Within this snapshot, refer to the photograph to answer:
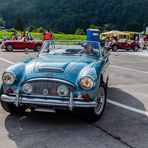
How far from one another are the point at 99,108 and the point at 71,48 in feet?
6.62

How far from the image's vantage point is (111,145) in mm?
4504

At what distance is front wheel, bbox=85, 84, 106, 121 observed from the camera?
17.9 ft

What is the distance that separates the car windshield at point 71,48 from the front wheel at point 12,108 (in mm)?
1702

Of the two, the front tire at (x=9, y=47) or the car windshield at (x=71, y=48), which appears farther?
the front tire at (x=9, y=47)

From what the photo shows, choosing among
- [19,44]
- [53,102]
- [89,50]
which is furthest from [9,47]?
[53,102]

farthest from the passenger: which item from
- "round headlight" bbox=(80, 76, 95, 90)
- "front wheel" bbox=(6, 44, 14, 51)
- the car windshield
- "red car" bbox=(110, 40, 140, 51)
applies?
"red car" bbox=(110, 40, 140, 51)

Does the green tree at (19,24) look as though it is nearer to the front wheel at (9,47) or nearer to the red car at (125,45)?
the red car at (125,45)

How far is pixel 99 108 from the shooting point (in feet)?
19.2

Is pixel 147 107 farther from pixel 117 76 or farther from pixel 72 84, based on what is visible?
pixel 117 76

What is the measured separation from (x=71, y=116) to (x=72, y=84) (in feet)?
2.78

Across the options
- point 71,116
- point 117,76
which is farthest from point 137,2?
point 71,116

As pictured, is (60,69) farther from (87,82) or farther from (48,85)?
(87,82)

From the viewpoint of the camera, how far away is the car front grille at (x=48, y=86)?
5.26m

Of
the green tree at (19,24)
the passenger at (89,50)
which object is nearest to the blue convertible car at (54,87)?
the passenger at (89,50)
